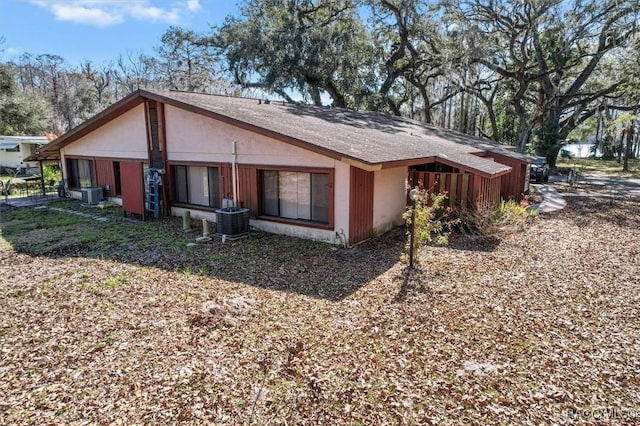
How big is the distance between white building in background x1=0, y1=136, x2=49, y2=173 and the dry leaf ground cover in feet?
66.3

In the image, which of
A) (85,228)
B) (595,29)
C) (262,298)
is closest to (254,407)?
(262,298)

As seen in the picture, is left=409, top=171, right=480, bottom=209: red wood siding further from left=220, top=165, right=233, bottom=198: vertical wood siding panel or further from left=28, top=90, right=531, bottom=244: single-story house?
left=220, top=165, right=233, bottom=198: vertical wood siding panel

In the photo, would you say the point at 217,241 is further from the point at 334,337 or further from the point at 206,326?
the point at 334,337

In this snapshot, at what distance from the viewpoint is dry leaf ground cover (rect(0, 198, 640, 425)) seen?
3873 millimetres

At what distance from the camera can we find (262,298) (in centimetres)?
641

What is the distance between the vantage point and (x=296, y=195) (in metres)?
10.1

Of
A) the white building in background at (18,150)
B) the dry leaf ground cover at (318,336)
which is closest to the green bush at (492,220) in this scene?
the dry leaf ground cover at (318,336)

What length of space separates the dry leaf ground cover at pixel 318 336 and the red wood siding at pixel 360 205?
Result: 0.58 meters

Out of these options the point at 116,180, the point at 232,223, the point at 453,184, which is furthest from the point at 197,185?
the point at 453,184

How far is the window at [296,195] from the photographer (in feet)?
31.8

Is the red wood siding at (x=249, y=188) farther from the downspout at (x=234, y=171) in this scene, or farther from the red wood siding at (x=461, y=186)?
the red wood siding at (x=461, y=186)

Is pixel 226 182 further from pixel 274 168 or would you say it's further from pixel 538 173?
pixel 538 173

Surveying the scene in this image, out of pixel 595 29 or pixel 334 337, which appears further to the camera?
pixel 595 29

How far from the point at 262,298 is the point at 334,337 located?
1.69 m
